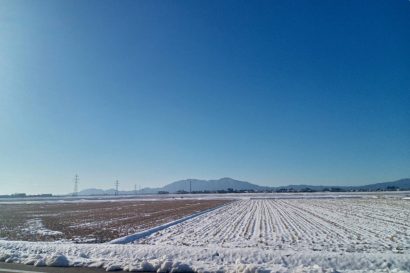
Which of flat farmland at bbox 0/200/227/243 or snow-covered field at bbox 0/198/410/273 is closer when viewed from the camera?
snow-covered field at bbox 0/198/410/273

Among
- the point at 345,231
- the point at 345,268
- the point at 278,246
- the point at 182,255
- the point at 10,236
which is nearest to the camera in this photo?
the point at 345,268

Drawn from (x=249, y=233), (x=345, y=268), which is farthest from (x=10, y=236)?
(x=345, y=268)

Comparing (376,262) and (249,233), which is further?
(249,233)

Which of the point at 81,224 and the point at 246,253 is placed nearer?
the point at 246,253

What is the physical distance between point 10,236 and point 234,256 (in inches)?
579

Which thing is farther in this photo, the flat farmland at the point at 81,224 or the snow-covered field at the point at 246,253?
the flat farmland at the point at 81,224

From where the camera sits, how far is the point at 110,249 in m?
11.9

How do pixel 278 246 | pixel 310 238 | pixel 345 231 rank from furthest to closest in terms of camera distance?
pixel 345 231, pixel 310 238, pixel 278 246

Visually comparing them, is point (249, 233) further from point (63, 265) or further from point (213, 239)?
point (63, 265)

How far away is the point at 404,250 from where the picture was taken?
11.3 meters

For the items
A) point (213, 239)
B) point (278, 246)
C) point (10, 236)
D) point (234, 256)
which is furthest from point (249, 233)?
point (10, 236)

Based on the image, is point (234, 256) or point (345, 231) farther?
point (345, 231)

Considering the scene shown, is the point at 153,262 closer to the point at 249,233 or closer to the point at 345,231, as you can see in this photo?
the point at 249,233

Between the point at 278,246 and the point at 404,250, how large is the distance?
15.2ft
